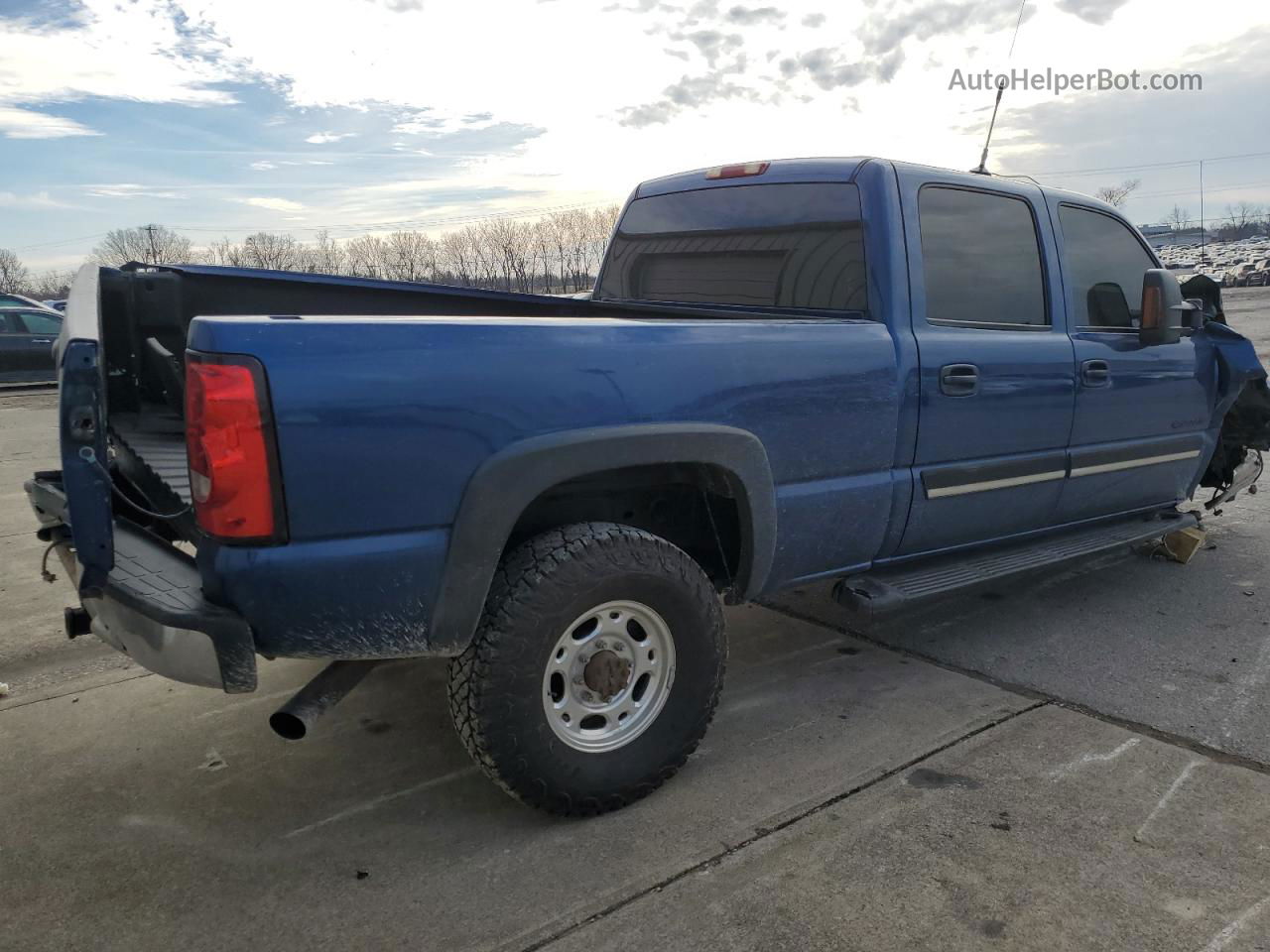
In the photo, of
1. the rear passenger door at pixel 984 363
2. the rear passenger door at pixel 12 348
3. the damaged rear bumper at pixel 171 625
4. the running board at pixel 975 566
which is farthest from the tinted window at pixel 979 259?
the rear passenger door at pixel 12 348

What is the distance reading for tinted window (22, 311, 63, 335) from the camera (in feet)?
54.3

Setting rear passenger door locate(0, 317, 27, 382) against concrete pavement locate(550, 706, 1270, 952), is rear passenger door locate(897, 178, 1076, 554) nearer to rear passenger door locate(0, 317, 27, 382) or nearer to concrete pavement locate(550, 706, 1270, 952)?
concrete pavement locate(550, 706, 1270, 952)

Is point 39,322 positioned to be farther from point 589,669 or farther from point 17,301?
point 589,669

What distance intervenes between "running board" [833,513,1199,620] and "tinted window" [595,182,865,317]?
3.41 feet

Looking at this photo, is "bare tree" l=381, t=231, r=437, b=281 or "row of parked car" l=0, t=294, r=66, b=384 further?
"bare tree" l=381, t=231, r=437, b=281

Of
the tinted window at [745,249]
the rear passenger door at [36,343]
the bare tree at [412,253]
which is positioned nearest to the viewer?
the tinted window at [745,249]

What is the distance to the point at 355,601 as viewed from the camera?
238 centimetres

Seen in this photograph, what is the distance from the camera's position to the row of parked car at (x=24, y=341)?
1633cm

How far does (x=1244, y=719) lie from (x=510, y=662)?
8.92 ft

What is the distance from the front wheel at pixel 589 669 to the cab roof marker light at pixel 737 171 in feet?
6.35

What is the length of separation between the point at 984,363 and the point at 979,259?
1.61ft

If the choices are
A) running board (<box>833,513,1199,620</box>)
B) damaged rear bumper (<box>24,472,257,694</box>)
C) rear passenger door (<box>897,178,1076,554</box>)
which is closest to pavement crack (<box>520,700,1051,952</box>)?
running board (<box>833,513,1199,620</box>)

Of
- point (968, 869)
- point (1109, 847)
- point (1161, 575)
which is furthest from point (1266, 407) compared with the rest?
point (968, 869)

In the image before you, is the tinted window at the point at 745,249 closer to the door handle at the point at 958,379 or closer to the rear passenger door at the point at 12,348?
the door handle at the point at 958,379
